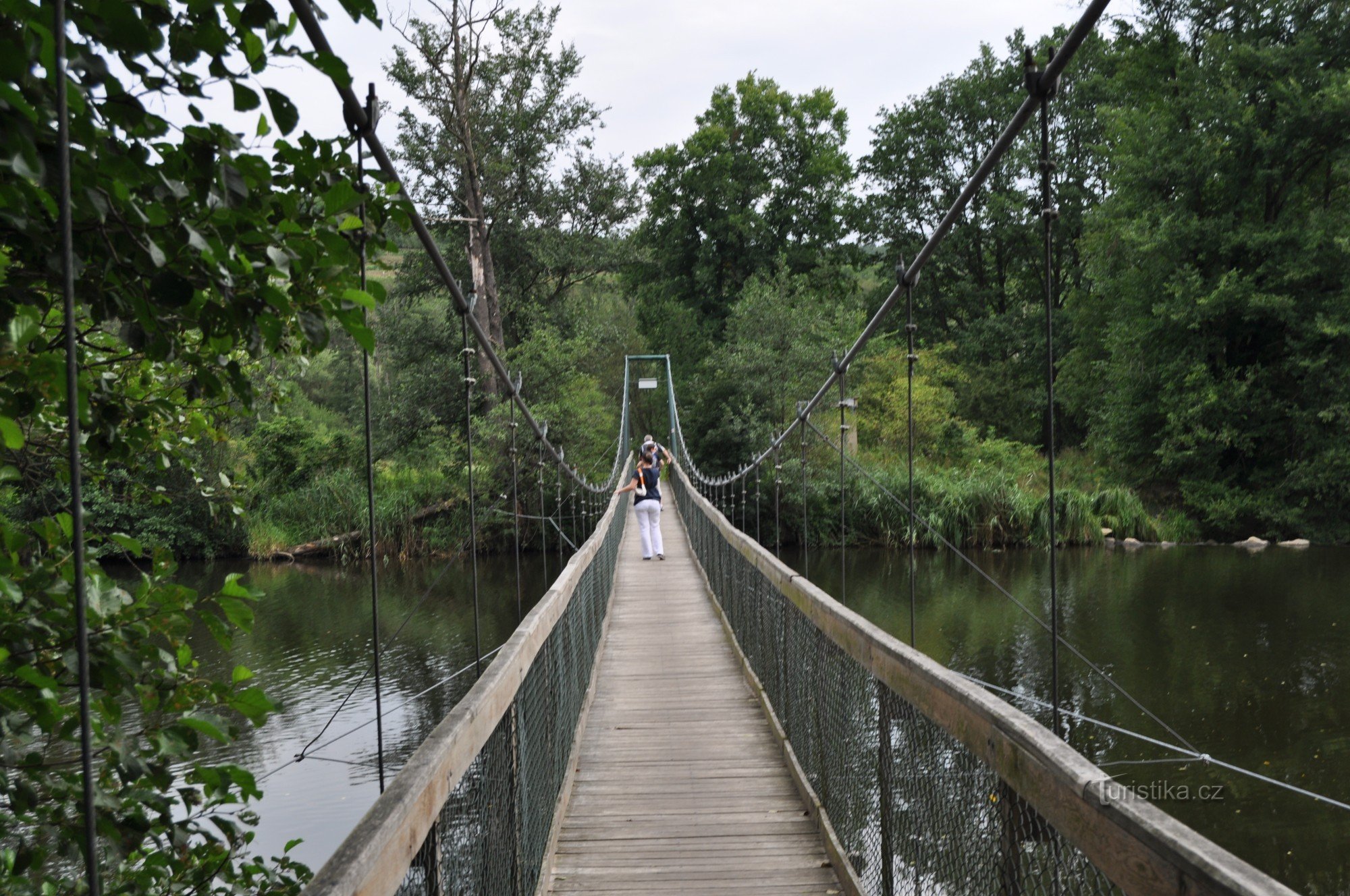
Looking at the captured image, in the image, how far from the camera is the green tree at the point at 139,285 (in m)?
1.04

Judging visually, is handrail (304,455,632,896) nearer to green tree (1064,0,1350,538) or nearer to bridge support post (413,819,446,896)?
bridge support post (413,819,446,896)

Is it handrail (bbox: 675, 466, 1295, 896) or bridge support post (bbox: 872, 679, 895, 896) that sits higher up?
handrail (bbox: 675, 466, 1295, 896)

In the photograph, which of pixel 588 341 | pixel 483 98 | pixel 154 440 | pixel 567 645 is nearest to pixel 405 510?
pixel 588 341

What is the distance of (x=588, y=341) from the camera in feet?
59.5

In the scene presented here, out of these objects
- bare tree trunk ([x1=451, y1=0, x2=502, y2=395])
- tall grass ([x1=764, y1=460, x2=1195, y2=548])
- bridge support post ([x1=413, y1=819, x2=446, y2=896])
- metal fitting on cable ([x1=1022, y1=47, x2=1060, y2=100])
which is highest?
bare tree trunk ([x1=451, y1=0, x2=502, y2=395])

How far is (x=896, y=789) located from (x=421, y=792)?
61.5 inches

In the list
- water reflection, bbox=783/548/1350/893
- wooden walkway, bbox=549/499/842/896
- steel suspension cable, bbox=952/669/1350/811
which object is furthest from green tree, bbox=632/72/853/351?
wooden walkway, bbox=549/499/842/896

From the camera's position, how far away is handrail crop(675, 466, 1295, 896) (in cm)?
90

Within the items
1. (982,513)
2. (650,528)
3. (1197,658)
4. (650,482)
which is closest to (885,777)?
(650,482)

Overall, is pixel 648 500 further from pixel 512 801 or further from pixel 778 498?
pixel 512 801

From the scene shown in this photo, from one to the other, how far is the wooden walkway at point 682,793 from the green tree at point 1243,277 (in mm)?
14041

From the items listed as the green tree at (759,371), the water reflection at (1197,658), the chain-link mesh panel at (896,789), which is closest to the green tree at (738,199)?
the green tree at (759,371)

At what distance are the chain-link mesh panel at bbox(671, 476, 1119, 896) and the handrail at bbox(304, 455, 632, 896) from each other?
731 millimetres

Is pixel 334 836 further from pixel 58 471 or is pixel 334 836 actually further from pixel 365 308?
pixel 365 308
